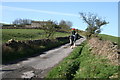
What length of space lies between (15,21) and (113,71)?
607ft

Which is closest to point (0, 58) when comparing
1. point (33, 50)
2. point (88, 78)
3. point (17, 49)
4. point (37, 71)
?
point (17, 49)

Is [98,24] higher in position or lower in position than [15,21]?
lower

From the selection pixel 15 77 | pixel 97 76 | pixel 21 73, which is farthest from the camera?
pixel 21 73

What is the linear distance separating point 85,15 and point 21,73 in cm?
6979

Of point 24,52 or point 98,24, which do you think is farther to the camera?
point 98,24

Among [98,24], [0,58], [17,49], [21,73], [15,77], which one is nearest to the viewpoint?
[15,77]

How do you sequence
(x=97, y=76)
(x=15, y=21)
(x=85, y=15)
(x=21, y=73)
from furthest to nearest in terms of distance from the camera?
(x=15, y=21) → (x=85, y=15) → (x=21, y=73) → (x=97, y=76)

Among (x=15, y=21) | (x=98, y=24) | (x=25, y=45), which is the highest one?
(x=15, y=21)

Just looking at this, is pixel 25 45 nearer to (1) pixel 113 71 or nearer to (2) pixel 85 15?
(1) pixel 113 71

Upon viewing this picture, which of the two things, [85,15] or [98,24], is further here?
[85,15]

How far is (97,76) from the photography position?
1009cm

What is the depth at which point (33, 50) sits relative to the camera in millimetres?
24719

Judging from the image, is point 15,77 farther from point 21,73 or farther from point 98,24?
point 98,24

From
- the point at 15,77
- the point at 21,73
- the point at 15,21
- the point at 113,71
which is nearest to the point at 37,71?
the point at 21,73
